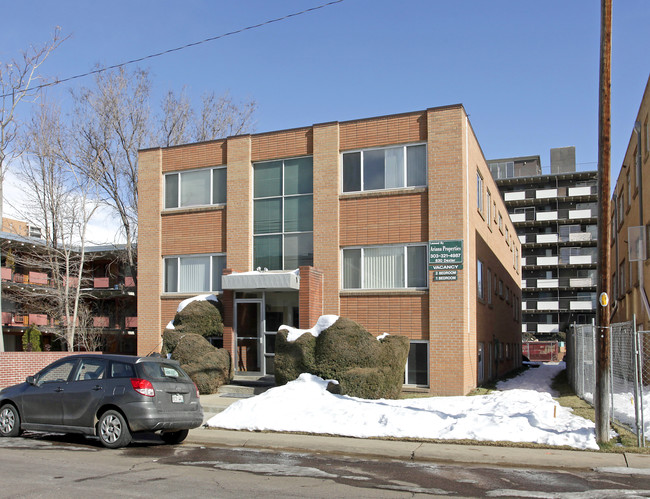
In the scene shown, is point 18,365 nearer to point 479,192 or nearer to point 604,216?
point 479,192

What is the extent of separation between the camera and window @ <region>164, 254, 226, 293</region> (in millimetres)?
21641

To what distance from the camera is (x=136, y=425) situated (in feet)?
34.1

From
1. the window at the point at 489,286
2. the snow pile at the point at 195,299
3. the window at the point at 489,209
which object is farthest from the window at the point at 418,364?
the window at the point at 489,209

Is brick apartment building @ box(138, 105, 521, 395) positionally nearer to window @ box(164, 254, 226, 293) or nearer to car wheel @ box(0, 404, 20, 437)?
window @ box(164, 254, 226, 293)

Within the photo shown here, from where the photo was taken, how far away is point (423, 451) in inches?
409

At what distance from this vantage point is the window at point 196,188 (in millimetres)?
21906

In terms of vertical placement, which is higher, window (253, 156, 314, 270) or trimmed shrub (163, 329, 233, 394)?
window (253, 156, 314, 270)

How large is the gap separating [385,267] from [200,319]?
5933mm

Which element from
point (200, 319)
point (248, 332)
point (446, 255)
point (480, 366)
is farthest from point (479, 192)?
point (200, 319)

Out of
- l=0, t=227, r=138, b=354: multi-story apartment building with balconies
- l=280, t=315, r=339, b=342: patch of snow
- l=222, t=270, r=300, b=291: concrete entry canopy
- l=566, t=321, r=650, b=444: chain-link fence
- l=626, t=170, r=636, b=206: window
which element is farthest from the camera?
l=0, t=227, r=138, b=354: multi-story apartment building with balconies

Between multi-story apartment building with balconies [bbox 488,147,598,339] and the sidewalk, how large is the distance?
60.3 m

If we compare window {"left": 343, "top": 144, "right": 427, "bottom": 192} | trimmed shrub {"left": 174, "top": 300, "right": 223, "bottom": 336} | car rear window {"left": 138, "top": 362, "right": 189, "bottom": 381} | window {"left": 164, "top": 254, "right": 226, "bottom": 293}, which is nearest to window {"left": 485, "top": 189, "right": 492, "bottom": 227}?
window {"left": 343, "top": 144, "right": 427, "bottom": 192}

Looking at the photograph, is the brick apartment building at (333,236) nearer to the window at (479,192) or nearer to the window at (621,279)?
the window at (479,192)

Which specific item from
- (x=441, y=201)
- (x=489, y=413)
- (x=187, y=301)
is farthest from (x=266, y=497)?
(x=187, y=301)
